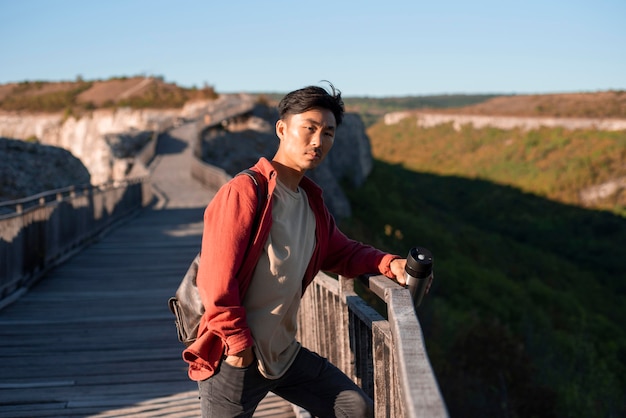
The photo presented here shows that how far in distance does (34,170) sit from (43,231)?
7342 mm

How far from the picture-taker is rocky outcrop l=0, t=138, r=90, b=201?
49.6 feet

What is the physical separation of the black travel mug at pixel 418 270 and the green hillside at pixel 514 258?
15.2m

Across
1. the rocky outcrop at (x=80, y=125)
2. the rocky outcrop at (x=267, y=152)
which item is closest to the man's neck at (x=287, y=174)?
the rocky outcrop at (x=267, y=152)

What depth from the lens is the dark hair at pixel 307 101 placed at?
10.2ft

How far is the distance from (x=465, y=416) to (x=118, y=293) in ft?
38.6

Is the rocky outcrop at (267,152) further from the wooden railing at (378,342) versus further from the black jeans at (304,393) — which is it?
the black jeans at (304,393)

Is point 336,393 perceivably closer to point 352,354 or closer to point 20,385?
point 352,354

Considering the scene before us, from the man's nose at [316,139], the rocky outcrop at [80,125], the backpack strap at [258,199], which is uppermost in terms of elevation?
the man's nose at [316,139]

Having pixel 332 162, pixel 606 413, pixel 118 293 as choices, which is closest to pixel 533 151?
pixel 332 162

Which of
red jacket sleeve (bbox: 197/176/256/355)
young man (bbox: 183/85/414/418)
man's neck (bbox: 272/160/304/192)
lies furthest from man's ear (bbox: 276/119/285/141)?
red jacket sleeve (bbox: 197/176/256/355)

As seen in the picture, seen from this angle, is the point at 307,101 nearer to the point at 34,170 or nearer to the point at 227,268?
the point at 227,268

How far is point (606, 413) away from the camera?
69.5 feet

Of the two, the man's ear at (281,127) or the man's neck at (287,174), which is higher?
the man's ear at (281,127)

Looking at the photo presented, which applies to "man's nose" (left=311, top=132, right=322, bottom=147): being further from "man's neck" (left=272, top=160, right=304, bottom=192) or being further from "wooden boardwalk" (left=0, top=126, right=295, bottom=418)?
"wooden boardwalk" (left=0, top=126, right=295, bottom=418)
